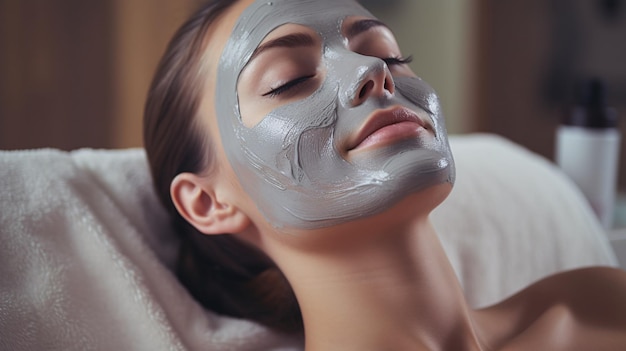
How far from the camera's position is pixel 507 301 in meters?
0.95

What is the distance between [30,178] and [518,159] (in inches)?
31.9

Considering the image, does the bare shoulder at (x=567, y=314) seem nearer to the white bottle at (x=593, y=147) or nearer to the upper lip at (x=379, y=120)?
the upper lip at (x=379, y=120)

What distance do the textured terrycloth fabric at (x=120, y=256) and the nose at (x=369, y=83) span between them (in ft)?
1.20

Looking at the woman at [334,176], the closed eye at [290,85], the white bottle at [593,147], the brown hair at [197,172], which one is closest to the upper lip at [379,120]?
the woman at [334,176]

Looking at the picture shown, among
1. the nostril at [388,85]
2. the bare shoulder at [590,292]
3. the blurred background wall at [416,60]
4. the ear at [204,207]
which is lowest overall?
the blurred background wall at [416,60]

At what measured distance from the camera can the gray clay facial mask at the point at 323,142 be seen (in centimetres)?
72

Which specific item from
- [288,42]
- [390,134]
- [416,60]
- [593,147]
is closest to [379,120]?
[390,134]

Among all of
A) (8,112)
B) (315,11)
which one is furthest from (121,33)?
(315,11)

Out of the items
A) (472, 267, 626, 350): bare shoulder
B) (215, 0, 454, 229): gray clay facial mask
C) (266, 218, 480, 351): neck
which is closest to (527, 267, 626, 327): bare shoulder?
(472, 267, 626, 350): bare shoulder

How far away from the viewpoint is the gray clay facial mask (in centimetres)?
72

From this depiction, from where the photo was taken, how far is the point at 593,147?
130cm

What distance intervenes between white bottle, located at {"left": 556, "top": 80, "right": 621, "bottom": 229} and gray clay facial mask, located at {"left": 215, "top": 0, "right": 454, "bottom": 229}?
600mm

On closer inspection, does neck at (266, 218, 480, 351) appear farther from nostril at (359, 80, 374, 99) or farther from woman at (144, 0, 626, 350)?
nostril at (359, 80, 374, 99)

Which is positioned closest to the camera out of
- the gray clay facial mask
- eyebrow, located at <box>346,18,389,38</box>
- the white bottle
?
the gray clay facial mask
